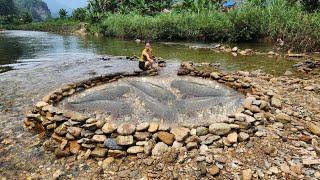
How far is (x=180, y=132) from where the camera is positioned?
20.8 feet

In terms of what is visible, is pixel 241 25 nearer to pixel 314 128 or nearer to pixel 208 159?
pixel 314 128

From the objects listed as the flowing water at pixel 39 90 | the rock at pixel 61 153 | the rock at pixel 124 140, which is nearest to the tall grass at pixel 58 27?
the flowing water at pixel 39 90

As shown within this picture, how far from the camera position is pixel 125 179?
5.41 metres

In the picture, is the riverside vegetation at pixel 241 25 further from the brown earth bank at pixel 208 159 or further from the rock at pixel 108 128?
the rock at pixel 108 128

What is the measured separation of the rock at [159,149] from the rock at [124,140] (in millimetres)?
515

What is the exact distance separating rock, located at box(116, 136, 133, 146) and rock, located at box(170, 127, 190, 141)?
874 millimetres

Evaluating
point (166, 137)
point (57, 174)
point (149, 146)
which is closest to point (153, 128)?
point (166, 137)

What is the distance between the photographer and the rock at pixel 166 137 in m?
6.17

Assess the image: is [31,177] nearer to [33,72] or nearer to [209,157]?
[209,157]

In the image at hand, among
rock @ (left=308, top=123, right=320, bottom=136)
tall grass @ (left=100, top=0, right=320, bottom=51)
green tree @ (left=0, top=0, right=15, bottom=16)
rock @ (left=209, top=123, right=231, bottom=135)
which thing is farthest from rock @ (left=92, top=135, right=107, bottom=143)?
green tree @ (left=0, top=0, right=15, bottom=16)

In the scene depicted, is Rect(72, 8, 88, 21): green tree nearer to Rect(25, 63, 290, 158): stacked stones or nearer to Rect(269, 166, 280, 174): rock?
Rect(25, 63, 290, 158): stacked stones

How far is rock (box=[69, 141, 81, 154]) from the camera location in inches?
251

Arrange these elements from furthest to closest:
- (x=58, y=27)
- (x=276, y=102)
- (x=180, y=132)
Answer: (x=58, y=27) → (x=276, y=102) → (x=180, y=132)

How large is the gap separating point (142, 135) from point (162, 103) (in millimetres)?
2313
